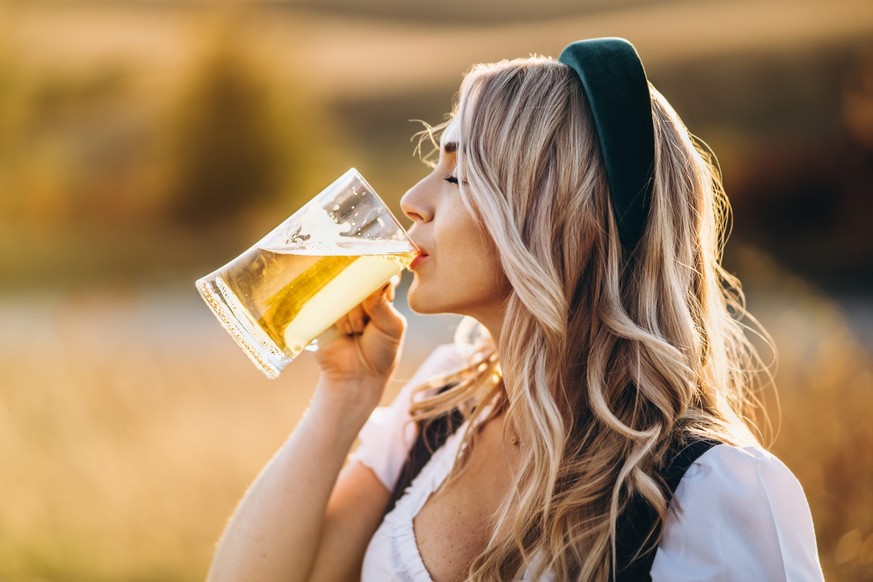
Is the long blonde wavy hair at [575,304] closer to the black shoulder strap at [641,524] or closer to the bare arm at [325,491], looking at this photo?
the black shoulder strap at [641,524]

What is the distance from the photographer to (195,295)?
9.81 meters

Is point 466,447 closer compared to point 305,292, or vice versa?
point 305,292

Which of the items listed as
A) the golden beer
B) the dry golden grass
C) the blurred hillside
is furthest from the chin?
the blurred hillside

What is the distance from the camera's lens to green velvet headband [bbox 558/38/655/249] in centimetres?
156

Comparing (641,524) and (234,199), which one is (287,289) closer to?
(641,524)

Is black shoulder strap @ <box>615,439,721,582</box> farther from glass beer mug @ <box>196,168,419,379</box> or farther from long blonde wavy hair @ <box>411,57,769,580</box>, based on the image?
glass beer mug @ <box>196,168,419,379</box>

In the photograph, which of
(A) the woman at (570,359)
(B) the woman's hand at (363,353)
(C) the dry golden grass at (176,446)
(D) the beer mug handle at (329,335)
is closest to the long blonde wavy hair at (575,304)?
(A) the woman at (570,359)

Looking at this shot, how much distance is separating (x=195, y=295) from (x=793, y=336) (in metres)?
7.76

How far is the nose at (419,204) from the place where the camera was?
5.51 feet

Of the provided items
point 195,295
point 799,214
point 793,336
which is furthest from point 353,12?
point 793,336

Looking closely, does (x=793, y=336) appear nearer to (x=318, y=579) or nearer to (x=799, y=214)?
(x=318, y=579)

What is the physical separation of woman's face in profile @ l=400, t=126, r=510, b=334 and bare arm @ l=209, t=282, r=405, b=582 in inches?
11.5

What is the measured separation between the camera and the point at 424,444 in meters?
1.98

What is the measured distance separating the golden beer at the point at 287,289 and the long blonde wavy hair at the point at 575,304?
10.6 inches
